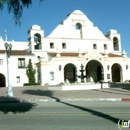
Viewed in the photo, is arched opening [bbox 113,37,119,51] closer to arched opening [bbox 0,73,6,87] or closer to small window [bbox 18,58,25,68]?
small window [bbox 18,58,25,68]

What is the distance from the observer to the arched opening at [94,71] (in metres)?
48.3

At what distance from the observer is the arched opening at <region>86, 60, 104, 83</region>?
48281 millimetres

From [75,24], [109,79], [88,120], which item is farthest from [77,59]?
[88,120]

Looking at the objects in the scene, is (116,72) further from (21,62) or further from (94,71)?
(21,62)

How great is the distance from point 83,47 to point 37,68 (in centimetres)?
1331

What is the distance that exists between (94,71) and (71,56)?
756 cm

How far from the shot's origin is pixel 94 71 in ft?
160

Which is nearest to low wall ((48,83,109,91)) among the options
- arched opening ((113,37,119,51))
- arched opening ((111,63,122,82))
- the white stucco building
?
the white stucco building

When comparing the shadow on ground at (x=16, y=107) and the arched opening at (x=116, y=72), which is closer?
the shadow on ground at (x=16, y=107)

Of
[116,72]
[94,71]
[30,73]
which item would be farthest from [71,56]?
[116,72]

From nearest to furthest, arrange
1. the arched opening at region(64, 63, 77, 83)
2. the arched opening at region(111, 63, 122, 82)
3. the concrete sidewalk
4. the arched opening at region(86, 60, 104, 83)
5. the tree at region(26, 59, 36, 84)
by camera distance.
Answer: the concrete sidewalk → the tree at region(26, 59, 36, 84) → the arched opening at region(64, 63, 77, 83) → the arched opening at region(86, 60, 104, 83) → the arched opening at region(111, 63, 122, 82)

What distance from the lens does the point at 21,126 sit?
7.74 m

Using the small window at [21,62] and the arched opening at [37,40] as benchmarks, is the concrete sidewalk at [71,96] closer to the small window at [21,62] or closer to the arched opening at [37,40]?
the small window at [21,62]

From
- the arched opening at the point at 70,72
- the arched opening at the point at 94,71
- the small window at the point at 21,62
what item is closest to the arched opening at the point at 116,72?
the arched opening at the point at 94,71
